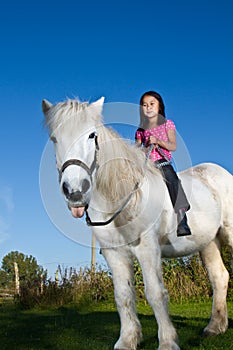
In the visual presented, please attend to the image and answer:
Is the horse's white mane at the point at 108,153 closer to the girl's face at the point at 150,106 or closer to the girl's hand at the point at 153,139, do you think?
the girl's hand at the point at 153,139

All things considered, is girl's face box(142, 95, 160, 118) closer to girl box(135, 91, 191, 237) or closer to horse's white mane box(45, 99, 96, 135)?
girl box(135, 91, 191, 237)

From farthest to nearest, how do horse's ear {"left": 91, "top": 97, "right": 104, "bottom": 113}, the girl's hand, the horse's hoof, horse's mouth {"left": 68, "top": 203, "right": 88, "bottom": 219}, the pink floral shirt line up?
1. the horse's hoof
2. the pink floral shirt
3. the girl's hand
4. horse's ear {"left": 91, "top": 97, "right": 104, "bottom": 113}
5. horse's mouth {"left": 68, "top": 203, "right": 88, "bottom": 219}

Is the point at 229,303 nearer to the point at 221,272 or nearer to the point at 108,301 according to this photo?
the point at 108,301

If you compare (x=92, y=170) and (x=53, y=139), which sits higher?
(x=53, y=139)

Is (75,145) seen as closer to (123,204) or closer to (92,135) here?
(92,135)

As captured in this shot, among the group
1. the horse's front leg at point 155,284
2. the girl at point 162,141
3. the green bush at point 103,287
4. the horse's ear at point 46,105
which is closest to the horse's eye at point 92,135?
the horse's ear at point 46,105

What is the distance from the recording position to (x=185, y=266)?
14.2 metres

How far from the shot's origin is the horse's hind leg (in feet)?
19.6

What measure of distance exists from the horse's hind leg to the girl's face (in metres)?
2.06

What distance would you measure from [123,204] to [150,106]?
134 centimetres

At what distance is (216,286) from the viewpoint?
6137 mm

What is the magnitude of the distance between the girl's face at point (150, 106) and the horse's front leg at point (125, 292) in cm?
155

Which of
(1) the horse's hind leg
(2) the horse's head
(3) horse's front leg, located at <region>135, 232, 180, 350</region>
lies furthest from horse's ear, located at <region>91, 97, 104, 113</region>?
(1) the horse's hind leg

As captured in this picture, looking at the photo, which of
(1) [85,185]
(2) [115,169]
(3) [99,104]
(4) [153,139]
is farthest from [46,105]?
(4) [153,139]
